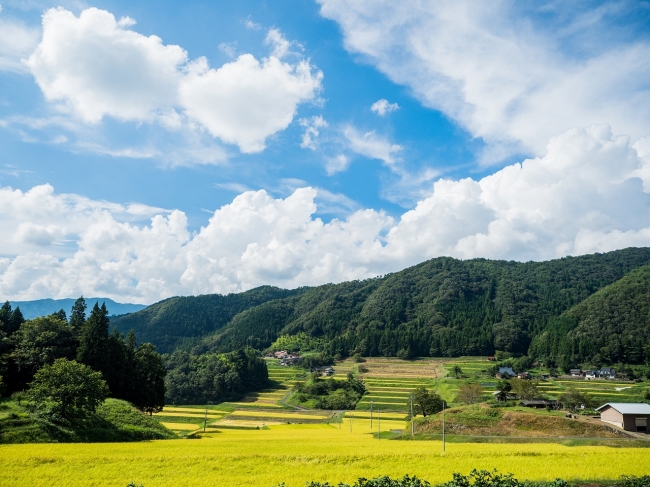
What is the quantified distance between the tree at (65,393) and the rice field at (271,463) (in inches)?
297

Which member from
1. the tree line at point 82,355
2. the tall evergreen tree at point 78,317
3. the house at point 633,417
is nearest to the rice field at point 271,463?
the house at point 633,417

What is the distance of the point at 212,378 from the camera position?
115375mm

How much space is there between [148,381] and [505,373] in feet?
295

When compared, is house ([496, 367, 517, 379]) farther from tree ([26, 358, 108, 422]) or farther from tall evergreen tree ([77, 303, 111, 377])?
tree ([26, 358, 108, 422])

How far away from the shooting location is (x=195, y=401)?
366ft

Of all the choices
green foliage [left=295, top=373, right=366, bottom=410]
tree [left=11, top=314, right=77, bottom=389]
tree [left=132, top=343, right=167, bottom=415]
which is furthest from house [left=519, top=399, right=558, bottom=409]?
tree [left=11, top=314, right=77, bottom=389]

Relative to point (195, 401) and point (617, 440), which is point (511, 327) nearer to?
point (195, 401)

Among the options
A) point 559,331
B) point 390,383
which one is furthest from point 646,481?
point 559,331

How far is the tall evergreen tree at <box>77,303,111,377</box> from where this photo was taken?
55.4 meters

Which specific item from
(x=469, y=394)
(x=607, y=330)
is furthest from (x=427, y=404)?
(x=607, y=330)

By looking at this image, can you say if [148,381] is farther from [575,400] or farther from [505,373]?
[505,373]

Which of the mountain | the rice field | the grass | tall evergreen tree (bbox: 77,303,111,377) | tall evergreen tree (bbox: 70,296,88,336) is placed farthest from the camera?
the mountain

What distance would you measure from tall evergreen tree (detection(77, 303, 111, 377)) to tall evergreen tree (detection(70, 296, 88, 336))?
3654 millimetres

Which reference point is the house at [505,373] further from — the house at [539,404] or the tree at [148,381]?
the tree at [148,381]
